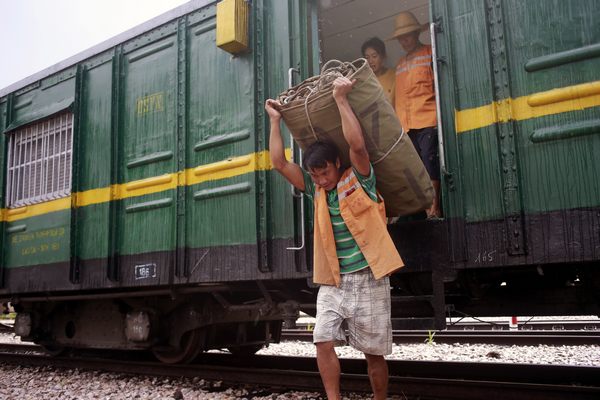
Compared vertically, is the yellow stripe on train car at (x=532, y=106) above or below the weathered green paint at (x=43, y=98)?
below

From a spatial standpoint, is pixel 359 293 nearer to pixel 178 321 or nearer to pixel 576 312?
pixel 576 312

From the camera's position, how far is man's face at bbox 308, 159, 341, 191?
10.4 feet

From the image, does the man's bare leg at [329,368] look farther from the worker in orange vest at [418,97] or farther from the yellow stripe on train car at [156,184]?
the yellow stripe on train car at [156,184]

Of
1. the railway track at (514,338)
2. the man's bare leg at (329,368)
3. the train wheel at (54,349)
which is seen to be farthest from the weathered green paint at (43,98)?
the railway track at (514,338)

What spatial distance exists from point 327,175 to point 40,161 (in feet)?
16.0

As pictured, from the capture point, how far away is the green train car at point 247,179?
322cm

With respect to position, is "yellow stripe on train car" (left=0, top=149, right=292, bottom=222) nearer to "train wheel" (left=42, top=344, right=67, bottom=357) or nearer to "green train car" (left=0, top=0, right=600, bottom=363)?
"green train car" (left=0, top=0, right=600, bottom=363)

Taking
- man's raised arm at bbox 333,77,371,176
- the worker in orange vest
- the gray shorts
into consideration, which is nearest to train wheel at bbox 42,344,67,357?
the gray shorts

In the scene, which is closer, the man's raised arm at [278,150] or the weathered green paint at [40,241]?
the man's raised arm at [278,150]

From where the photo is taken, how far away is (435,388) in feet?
12.8

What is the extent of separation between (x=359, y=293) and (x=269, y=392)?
1880 mm

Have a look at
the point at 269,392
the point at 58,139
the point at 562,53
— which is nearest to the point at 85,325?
the point at 58,139

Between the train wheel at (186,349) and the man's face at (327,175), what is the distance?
2947 mm

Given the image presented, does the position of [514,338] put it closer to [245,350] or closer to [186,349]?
[245,350]
